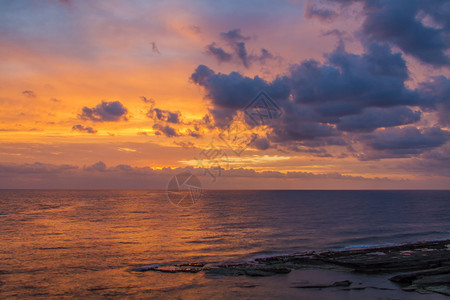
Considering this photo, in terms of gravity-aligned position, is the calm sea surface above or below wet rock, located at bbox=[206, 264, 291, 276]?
below

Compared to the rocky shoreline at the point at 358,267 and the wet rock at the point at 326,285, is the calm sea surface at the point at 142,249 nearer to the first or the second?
the rocky shoreline at the point at 358,267

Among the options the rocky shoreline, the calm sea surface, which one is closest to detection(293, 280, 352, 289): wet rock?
the rocky shoreline

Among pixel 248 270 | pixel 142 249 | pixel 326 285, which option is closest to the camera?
pixel 326 285

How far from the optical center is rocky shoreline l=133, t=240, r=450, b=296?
31.4m

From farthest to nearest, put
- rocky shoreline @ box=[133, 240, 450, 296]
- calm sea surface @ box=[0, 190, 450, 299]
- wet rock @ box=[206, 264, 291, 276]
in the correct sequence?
wet rock @ box=[206, 264, 291, 276]
rocky shoreline @ box=[133, 240, 450, 296]
calm sea surface @ box=[0, 190, 450, 299]

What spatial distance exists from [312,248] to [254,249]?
9103 mm

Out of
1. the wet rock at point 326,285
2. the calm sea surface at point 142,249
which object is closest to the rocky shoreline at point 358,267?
the wet rock at point 326,285

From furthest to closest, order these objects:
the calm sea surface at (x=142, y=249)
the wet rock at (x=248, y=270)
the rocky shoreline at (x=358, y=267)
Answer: the wet rock at (x=248, y=270)
the rocky shoreline at (x=358, y=267)
the calm sea surface at (x=142, y=249)

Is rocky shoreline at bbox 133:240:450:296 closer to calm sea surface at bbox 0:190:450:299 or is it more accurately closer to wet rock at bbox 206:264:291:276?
wet rock at bbox 206:264:291:276

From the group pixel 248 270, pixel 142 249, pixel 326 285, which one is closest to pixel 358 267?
pixel 326 285

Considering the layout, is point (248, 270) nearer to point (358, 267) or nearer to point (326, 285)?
point (326, 285)

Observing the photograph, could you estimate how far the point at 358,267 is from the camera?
1467 inches

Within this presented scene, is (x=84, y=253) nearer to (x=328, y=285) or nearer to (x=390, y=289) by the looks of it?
(x=328, y=285)

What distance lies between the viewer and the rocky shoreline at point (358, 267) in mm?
31406
